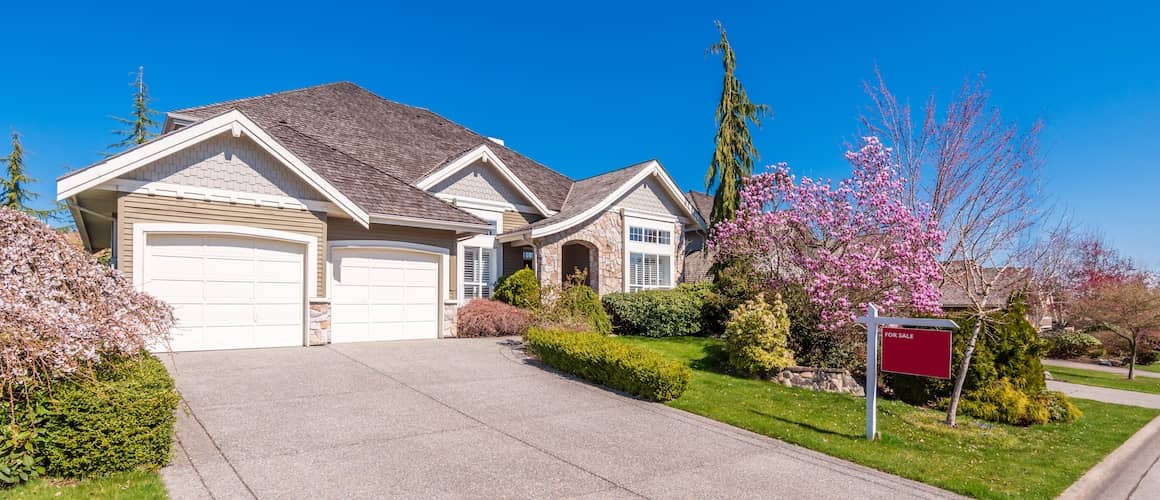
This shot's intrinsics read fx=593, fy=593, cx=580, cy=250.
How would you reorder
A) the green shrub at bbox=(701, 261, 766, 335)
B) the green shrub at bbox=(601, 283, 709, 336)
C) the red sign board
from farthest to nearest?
the green shrub at bbox=(601, 283, 709, 336)
the green shrub at bbox=(701, 261, 766, 335)
the red sign board

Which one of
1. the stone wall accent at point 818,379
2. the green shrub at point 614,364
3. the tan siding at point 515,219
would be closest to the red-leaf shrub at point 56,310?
the green shrub at point 614,364

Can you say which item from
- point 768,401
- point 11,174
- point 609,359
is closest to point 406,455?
point 609,359

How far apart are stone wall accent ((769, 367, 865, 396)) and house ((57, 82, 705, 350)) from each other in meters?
7.80

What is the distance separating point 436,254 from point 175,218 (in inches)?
208

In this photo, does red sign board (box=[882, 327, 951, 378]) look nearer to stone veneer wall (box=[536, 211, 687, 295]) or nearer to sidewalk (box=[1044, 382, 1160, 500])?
sidewalk (box=[1044, 382, 1160, 500])

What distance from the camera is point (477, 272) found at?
18.1 meters

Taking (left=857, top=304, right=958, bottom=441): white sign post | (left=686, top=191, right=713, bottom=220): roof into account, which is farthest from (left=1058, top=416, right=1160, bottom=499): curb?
(left=686, top=191, right=713, bottom=220): roof

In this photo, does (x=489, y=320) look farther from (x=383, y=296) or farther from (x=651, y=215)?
(x=651, y=215)

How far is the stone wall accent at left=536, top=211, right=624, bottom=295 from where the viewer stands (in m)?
18.0

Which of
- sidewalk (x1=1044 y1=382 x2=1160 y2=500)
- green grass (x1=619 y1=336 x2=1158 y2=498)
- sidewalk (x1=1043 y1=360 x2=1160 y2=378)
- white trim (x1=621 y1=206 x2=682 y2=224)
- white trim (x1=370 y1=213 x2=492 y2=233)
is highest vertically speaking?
white trim (x1=621 y1=206 x2=682 y2=224)

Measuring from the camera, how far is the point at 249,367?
9773 millimetres

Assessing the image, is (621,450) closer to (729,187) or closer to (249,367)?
(249,367)

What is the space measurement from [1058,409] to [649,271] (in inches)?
482

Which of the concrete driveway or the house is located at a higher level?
the house
